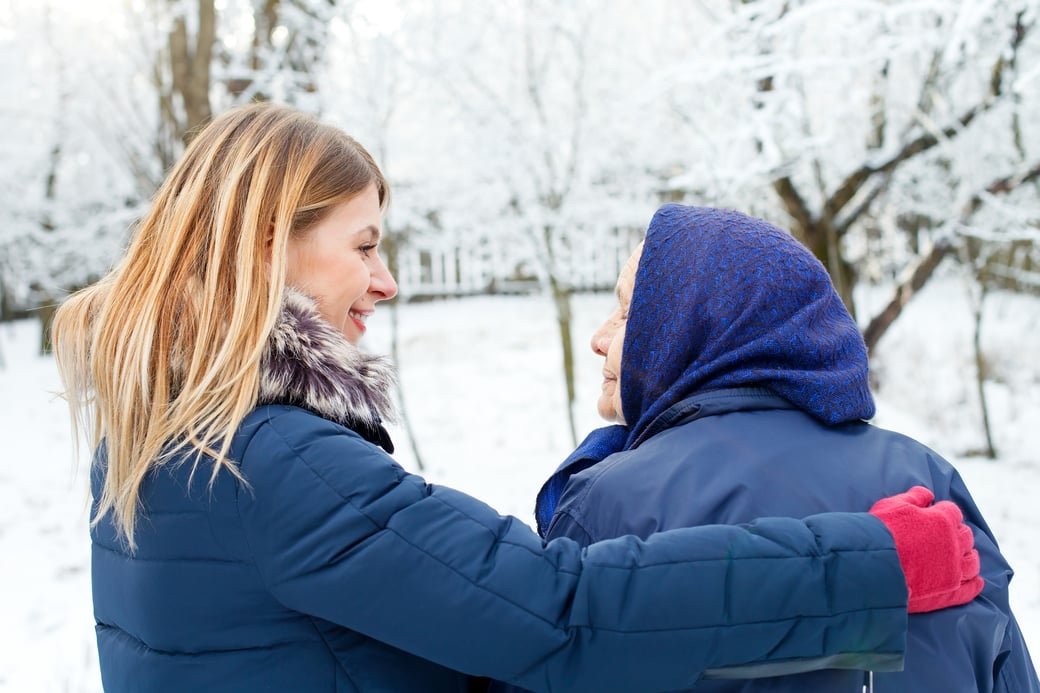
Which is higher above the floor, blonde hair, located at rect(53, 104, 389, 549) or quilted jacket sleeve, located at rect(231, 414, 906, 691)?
blonde hair, located at rect(53, 104, 389, 549)

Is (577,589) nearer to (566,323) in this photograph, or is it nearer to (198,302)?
(198,302)

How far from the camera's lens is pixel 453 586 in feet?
3.68

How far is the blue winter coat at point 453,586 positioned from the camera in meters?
1.12

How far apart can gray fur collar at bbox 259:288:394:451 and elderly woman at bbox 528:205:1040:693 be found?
14.9 inches

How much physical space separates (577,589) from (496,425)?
29.4 feet

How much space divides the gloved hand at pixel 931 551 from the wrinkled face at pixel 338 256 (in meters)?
0.99

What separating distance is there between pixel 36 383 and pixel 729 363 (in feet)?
53.4

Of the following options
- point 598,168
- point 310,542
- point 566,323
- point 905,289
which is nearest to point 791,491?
point 310,542

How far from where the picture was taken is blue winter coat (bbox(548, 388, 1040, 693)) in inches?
50.0

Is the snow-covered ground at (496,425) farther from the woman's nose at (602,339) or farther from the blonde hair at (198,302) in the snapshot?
the woman's nose at (602,339)

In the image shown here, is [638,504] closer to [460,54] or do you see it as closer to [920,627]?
[920,627]

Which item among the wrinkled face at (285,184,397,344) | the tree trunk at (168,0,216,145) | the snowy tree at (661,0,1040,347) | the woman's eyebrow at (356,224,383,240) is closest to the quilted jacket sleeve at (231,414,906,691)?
the wrinkled face at (285,184,397,344)

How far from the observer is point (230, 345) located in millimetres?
1297

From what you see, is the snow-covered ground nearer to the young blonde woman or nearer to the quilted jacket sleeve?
the young blonde woman
